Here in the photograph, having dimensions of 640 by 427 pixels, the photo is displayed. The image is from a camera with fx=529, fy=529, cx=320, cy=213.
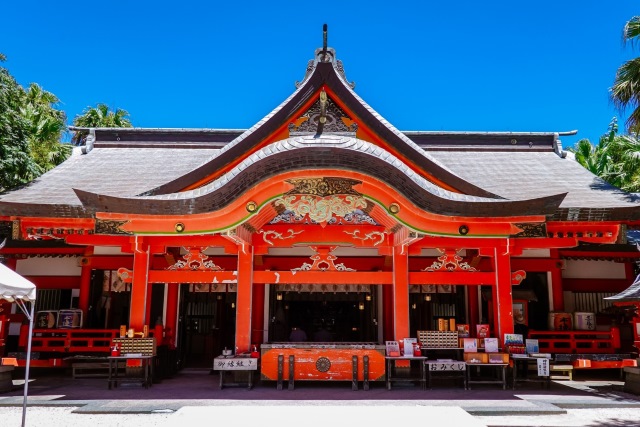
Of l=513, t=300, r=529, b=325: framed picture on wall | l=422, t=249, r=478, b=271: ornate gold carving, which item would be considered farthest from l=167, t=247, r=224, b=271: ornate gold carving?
l=513, t=300, r=529, b=325: framed picture on wall

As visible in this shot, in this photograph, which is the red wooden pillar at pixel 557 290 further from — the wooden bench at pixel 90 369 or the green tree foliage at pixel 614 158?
the wooden bench at pixel 90 369

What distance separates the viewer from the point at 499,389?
33.0 ft

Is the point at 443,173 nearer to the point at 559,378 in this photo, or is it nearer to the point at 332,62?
the point at 332,62

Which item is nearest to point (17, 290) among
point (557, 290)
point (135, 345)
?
point (135, 345)

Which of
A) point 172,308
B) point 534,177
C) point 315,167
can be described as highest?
point 534,177

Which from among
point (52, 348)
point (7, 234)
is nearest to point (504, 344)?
point (52, 348)

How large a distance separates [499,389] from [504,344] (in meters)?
0.85

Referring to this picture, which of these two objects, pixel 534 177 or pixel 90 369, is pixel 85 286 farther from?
pixel 534 177

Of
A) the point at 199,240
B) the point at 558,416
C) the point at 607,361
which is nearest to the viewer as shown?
the point at 558,416

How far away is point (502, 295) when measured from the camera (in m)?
10.6

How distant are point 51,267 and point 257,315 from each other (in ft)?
18.7

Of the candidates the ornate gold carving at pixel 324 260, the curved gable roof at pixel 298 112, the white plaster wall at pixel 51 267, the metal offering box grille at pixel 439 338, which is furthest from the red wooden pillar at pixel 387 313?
the white plaster wall at pixel 51 267

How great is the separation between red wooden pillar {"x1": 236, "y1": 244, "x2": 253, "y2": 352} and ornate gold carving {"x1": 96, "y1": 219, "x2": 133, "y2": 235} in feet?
7.63

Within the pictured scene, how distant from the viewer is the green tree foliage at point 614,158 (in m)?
18.0
